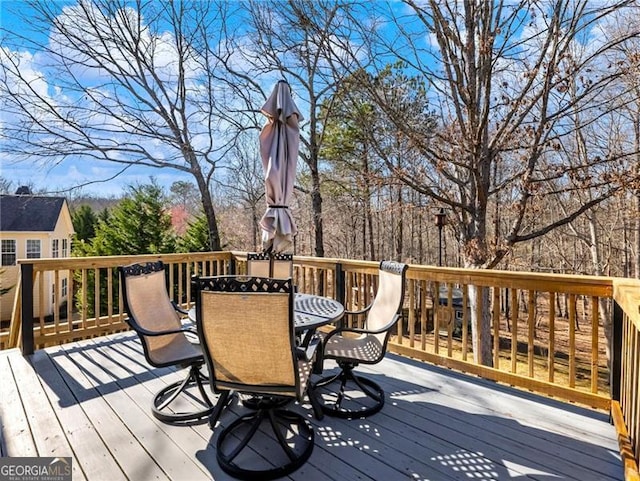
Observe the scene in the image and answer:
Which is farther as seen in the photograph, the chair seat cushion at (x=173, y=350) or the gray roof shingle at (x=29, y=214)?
the gray roof shingle at (x=29, y=214)

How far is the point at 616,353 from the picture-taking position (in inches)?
101

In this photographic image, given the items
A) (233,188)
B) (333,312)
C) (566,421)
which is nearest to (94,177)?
(233,188)

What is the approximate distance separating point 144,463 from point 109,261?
3.25 metres

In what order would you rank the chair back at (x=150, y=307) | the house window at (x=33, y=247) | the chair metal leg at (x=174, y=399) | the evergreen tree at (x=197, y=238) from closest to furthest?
the chair metal leg at (x=174, y=399) → the chair back at (x=150, y=307) → the evergreen tree at (x=197, y=238) → the house window at (x=33, y=247)

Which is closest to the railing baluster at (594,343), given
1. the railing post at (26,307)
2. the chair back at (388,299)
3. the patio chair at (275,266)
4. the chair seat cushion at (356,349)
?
the chair back at (388,299)

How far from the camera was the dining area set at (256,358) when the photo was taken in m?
1.95

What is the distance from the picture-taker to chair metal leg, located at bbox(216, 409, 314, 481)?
196cm

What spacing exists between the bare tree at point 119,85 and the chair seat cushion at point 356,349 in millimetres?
8014

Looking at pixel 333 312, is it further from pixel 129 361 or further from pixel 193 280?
pixel 129 361

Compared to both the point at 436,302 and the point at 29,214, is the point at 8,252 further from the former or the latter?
the point at 436,302

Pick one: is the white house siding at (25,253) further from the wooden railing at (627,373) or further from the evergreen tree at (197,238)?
the wooden railing at (627,373)

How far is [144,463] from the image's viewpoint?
2.07 meters

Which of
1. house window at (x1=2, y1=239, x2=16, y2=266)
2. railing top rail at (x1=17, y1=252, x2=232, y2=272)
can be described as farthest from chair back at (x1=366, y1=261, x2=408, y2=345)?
house window at (x1=2, y1=239, x2=16, y2=266)

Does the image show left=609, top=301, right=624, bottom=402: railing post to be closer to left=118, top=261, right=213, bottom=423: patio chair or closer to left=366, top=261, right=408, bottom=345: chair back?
left=366, top=261, right=408, bottom=345: chair back
